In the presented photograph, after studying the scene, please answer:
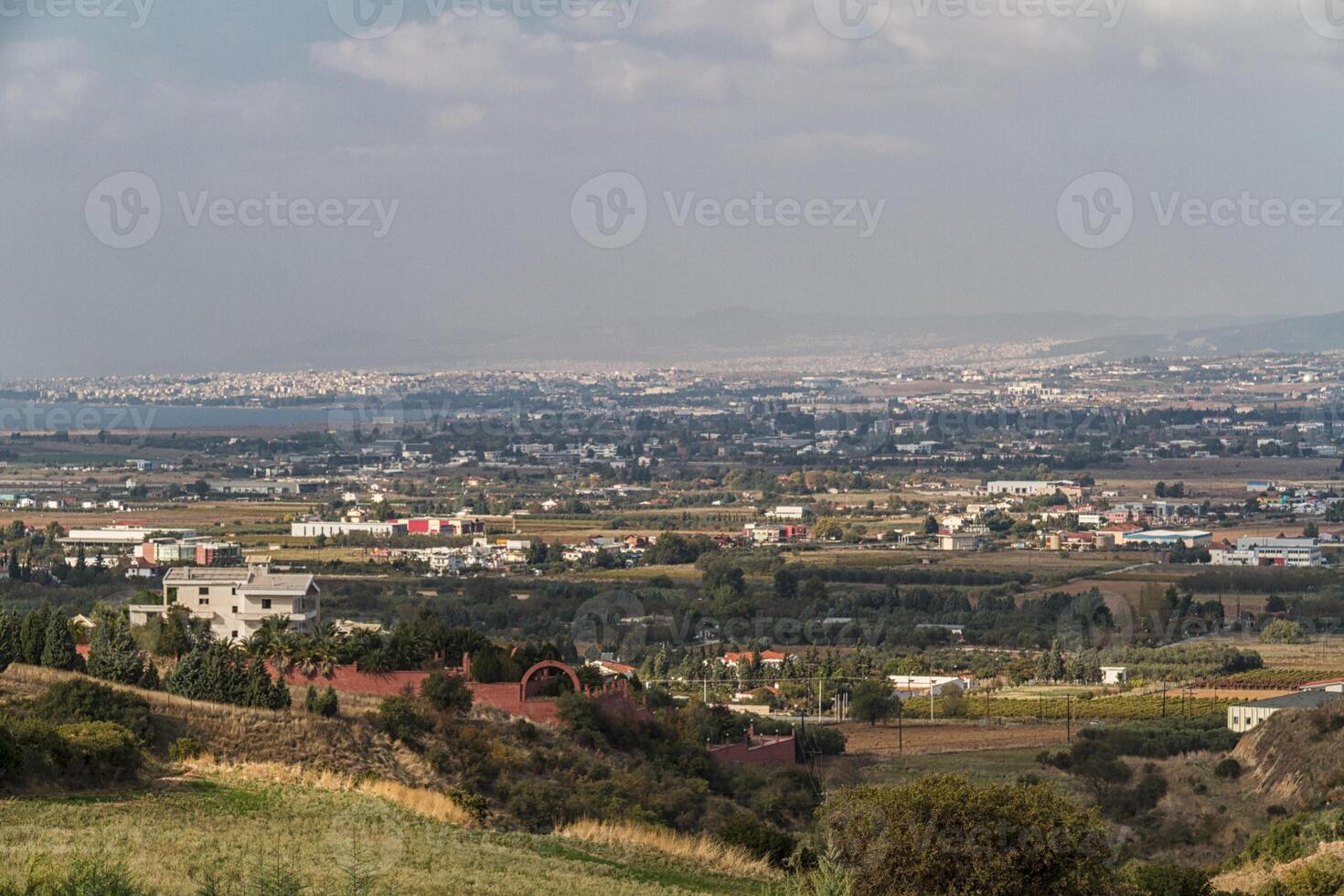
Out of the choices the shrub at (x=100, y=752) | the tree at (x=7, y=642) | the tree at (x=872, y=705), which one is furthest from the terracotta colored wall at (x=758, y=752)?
the shrub at (x=100, y=752)

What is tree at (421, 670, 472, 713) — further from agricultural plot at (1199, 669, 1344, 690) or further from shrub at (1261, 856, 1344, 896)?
agricultural plot at (1199, 669, 1344, 690)

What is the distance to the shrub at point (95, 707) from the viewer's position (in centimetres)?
1575

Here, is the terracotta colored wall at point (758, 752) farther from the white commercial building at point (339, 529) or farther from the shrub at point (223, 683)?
the white commercial building at point (339, 529)

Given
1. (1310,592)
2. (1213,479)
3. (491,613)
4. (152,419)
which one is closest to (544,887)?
(491,613)

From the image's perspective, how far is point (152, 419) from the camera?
133625 mm

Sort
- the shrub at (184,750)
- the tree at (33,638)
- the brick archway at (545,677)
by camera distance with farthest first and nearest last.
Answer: the brick archway at (545,677), the tree at (33,638), the shrub at (184,750)

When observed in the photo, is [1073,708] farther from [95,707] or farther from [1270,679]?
[95,707]

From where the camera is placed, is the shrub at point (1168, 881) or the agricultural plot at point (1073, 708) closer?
the shrub at point (1168, 881)

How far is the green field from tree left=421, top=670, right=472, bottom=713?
4874 mm

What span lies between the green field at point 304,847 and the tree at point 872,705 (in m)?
14.6

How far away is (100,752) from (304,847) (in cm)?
389

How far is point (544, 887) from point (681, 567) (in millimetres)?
43161

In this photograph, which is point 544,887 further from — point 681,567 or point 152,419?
point 152,419

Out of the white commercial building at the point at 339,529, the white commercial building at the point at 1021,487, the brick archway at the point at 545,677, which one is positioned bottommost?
the white commercial building at the point at 1021,487
